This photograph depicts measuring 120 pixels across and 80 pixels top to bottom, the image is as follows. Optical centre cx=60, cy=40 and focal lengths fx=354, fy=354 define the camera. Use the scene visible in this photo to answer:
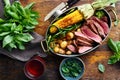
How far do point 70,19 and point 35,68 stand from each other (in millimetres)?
242

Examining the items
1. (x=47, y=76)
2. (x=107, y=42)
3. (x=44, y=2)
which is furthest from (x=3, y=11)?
(x=107, y=42)

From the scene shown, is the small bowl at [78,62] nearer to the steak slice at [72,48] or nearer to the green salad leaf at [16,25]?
the steak slice at [72,48]

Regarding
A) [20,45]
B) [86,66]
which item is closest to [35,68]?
[20,45]

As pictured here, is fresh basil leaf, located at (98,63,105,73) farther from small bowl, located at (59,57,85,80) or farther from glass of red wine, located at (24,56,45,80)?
glass of red wine, located at (24,56,45,80)

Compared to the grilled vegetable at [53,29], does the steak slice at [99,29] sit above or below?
below

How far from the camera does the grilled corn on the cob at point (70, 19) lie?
4.68ft

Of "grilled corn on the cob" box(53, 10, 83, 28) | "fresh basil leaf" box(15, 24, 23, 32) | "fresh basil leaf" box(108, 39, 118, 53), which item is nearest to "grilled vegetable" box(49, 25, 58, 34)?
"grilled corn on the cob" box(53, 10, 83, 28)

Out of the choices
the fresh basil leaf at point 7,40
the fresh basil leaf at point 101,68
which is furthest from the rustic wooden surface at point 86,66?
the fresh basil leaf at point 7,40

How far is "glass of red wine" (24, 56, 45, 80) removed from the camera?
1.38m

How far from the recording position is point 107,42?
1475mm

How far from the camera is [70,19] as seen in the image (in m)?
1.43

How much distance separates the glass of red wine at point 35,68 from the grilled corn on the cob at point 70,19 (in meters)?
0.16

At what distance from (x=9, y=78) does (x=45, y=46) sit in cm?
20

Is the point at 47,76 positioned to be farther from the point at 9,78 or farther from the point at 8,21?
the point at 8,21
